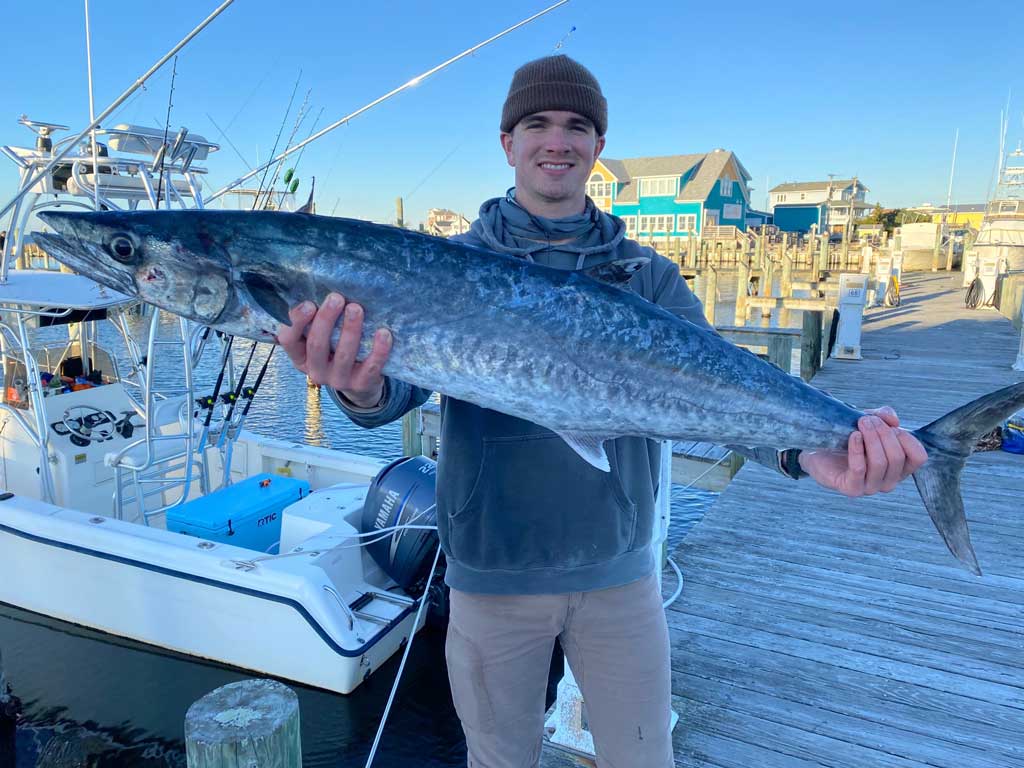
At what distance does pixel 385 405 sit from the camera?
215cm

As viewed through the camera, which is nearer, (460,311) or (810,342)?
(460,311)

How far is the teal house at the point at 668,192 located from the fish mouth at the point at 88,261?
54963 mm

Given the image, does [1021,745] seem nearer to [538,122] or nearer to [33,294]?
[538,122]

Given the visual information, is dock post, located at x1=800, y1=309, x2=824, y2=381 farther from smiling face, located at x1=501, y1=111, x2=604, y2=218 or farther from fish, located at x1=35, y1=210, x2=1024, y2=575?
smiling face, located at x1=501, y1=111, x2=604, y2=218

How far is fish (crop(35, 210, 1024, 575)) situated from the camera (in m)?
2.11

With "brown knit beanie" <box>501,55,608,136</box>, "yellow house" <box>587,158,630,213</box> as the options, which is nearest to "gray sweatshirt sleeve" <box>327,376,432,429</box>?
"brown knit beanie" <box>501,55,608,136</box>

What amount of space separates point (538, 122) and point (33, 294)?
19.7 feet

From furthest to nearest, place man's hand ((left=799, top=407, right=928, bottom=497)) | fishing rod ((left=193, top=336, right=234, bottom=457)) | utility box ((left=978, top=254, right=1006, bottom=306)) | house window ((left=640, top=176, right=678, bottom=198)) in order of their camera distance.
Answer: house window ((left=640, top=176, right=678, bottom=198)) → utility box ((left=978, top=254, right=1006, bottom=306)) → fishing rod ((left=193, top=336, right=234, bottom=457)) → man's hand ((left=799, top=407, right=928, bottom=497))

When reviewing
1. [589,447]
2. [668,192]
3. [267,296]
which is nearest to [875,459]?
[589,447]

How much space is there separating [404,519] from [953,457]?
4.38 meters

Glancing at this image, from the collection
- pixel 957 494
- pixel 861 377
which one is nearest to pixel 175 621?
pixel 957 494

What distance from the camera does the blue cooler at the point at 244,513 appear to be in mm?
6242

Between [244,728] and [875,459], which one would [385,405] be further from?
[875,459]

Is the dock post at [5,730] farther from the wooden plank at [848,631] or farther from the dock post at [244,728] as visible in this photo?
the wooden plank at [848,631]
